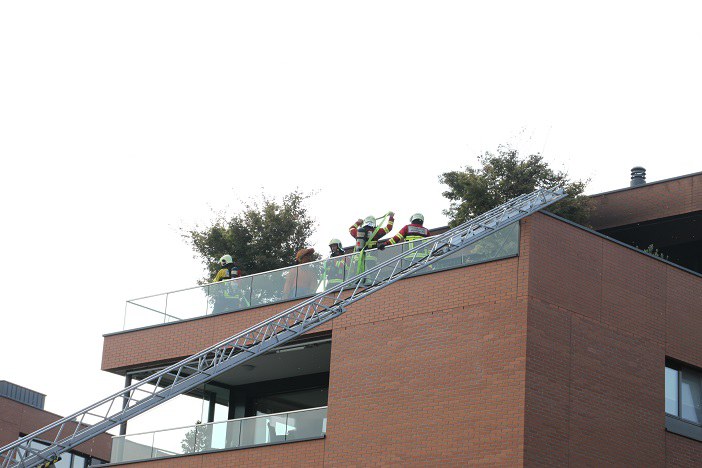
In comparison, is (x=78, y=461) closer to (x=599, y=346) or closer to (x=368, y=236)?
(x=368, y=236)

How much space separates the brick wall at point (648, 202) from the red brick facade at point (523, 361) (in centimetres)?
509

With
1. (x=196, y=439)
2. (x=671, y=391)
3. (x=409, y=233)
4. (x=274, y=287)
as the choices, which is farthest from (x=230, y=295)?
(x=671, y=391)

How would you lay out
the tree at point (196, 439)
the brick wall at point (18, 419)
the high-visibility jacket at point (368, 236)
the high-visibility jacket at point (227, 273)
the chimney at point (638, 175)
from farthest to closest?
the brick wall at point (18, 419)
the chimney at point (638, 175)
the high-visibility jacket at point (227, 273)
the tree at point (196, 439)
the high-visibility jacket at point (368, 236)

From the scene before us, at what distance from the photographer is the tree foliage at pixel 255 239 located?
41750 mm

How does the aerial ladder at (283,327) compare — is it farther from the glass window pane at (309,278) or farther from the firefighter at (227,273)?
the firefighter at (227,273)

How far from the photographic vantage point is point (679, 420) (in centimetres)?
2266

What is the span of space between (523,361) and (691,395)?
15.2 ft

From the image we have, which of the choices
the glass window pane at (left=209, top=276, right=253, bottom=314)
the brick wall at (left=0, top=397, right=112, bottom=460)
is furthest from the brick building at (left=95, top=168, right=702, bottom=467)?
the brick wall at (left=0, top=397, right=112, bottom=460)

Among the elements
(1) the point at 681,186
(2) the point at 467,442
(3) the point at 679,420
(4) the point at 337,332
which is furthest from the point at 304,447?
(1) the point at 681,186

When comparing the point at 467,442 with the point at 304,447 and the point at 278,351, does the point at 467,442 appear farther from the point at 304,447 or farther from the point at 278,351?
the point at 278,351

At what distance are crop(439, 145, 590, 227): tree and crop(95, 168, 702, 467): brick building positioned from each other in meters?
8.59

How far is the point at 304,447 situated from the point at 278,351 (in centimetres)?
351

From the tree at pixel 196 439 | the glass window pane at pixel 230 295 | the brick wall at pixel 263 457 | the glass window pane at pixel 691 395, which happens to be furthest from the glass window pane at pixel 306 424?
the glass window pane at pixel 691 395

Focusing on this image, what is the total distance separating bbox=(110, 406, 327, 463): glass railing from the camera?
23422 millimetres
